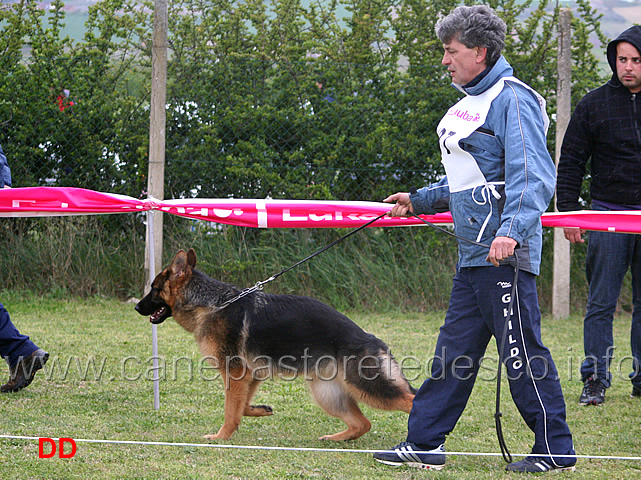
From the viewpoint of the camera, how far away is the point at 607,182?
495 cm

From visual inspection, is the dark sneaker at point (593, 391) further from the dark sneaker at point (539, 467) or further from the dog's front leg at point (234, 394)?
the dog's front leg at point (234, 394)

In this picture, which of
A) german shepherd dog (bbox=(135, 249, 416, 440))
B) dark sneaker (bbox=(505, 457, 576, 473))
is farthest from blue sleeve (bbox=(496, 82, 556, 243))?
german shepherd dog (bbox=(135, 249, 416, 440))

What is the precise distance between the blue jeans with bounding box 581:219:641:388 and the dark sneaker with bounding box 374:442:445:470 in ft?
6.13

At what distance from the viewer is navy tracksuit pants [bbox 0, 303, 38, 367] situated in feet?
16.3

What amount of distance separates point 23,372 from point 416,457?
267 centimetres

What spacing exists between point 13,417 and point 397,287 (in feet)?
16.6

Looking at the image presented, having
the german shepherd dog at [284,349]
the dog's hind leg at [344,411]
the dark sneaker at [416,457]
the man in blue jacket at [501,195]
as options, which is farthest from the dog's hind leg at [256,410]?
the man in blue jacket at [501,195]

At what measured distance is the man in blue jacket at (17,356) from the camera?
4.93 m

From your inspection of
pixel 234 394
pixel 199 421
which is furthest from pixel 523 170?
pixel 199 421

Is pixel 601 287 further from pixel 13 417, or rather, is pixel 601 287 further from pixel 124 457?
pixel 13 417

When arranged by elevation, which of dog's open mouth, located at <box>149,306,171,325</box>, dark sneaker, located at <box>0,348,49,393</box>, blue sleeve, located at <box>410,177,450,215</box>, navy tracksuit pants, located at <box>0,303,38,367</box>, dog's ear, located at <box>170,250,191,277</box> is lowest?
dark sneaker, located at <box>0,348,49,393</box>

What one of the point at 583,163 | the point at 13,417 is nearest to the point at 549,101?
the point at 583,163

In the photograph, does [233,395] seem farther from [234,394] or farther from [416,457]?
[416,457]

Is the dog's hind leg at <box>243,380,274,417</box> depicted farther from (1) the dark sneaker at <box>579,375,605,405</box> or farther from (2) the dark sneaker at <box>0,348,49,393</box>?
(1) the dark sneaker at <box>579,375,605,405</box>
